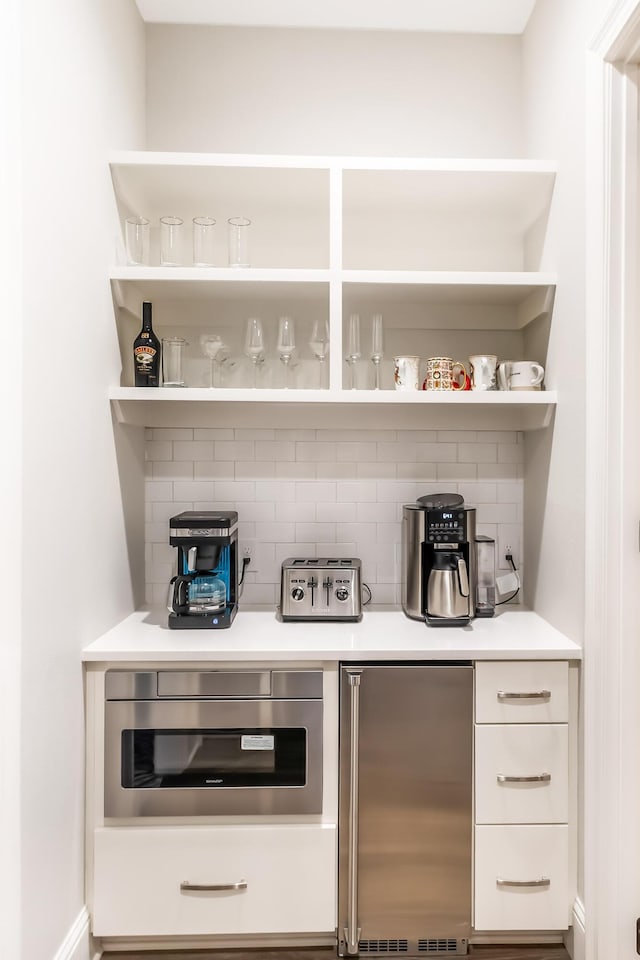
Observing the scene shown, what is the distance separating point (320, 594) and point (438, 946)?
103 cm

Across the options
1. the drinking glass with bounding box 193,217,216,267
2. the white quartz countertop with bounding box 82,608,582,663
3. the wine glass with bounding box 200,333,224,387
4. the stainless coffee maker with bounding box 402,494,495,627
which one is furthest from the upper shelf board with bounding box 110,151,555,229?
the white quartz countertop with bounding box 82,608,582,663

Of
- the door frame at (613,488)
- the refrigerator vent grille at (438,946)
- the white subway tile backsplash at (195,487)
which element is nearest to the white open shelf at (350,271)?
the white subway tile backsplash at (195,487)

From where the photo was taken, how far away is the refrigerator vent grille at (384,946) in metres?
1.77

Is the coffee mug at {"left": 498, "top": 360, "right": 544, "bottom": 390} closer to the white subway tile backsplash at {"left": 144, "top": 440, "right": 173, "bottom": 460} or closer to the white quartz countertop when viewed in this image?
the white quartz countertop

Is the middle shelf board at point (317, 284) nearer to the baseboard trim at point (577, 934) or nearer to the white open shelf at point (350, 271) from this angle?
the white open shelf at point (350, 271)

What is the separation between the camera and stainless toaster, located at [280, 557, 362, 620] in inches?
81.0

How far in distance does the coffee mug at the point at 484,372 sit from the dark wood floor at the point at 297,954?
1.67m

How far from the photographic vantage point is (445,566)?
201 centimetres

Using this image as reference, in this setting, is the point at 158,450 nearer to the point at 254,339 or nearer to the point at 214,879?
the point at 254,339

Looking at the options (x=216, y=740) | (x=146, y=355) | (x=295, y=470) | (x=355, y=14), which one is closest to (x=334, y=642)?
(x=216, y=740)

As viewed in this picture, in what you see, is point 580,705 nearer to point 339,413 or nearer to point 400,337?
point 339,413

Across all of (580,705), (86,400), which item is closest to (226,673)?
(86,400)

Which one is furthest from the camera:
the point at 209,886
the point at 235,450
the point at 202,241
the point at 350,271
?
the point at 235,450

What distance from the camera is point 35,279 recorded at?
1424 millimetres
